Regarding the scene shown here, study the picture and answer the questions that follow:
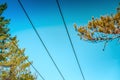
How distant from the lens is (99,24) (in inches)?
653

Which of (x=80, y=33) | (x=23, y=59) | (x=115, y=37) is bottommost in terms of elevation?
(x=115, y=37)

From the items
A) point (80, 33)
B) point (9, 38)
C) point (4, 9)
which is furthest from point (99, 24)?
point (9, 38)

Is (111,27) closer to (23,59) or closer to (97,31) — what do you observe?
(97,31)

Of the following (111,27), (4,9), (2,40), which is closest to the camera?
(111,27)

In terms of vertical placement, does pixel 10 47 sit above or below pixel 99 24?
above

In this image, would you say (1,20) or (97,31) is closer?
(97,31)

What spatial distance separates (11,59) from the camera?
74.7 ft

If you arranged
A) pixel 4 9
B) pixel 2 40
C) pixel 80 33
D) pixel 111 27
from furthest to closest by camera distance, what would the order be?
pixel 2 40
pixel 4 9
pixel 80 33
pixel 111 27

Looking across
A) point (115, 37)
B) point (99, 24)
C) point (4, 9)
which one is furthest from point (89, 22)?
point (4, 9)

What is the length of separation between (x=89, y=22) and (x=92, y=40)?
4.02 feet

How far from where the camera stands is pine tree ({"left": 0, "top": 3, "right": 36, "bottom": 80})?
20778mm

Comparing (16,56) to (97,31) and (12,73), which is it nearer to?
(12,73)

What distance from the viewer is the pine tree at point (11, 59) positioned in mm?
20778

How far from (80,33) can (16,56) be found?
7.90 meters
